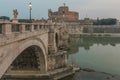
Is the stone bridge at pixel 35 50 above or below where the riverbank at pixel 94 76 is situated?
above

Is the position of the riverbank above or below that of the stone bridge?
below

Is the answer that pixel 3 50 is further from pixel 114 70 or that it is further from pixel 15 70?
pixel 114 70

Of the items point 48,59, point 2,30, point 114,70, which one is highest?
point 2,30

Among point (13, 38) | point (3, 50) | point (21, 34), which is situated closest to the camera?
point (3, 50)

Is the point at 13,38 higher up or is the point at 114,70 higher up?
the point at 13,38

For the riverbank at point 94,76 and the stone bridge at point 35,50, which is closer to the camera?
the stone bridge at point 35,50

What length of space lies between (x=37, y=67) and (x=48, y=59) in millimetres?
1751

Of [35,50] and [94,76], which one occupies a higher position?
[35,50]

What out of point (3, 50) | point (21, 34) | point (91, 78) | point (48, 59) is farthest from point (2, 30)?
point (91, 78)

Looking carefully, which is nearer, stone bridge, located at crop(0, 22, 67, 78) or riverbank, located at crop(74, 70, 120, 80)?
stone bridge, located at crop(0, 22, 67, 78)

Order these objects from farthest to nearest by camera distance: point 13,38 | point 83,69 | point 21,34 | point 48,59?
point 83,69, point 48,59, point 21,34, point 13,38

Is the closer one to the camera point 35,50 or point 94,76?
point 35,50

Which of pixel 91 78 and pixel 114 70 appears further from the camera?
pixel 114 70

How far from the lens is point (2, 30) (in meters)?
10.3
